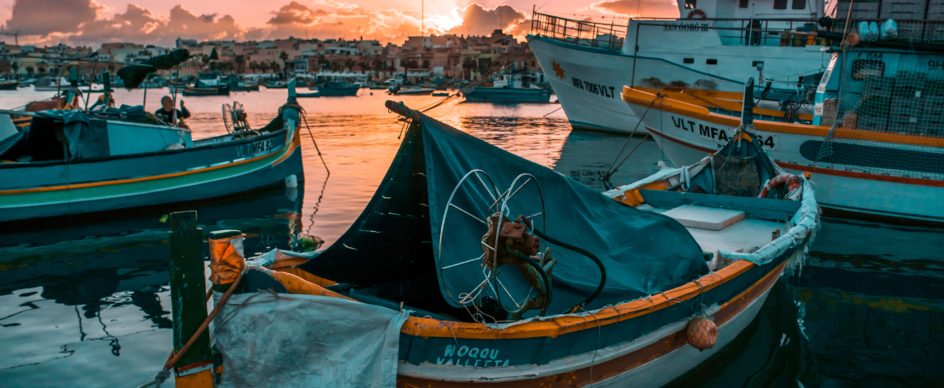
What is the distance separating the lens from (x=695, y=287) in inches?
258

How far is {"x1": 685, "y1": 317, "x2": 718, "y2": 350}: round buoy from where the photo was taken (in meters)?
6.41

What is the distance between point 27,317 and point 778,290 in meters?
11.2

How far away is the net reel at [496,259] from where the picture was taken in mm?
5395

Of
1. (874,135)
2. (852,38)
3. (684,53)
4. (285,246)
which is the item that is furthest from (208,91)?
(874,135)

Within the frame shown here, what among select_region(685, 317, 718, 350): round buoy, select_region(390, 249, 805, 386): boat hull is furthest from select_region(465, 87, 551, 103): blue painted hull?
select_region(685, 317, 718, 350): round buoy

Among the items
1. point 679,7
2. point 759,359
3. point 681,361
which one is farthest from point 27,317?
point 679,7

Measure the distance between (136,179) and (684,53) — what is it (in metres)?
24.7

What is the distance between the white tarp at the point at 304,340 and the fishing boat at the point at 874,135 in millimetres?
13389

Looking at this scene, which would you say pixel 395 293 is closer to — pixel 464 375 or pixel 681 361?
pixel 464 375

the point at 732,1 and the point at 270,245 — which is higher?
the point at 732,1

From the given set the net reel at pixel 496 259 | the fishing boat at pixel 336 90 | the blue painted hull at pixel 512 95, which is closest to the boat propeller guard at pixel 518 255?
the net reel at pixel 496 259

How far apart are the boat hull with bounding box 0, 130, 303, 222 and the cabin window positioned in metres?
15.7

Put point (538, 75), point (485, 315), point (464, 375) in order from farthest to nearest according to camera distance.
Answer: point (538, 75)
point (485, 315)
point (464, 375)

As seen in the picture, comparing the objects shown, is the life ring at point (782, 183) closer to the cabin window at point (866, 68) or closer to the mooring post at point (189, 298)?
the cabin window at point (866, 68)
